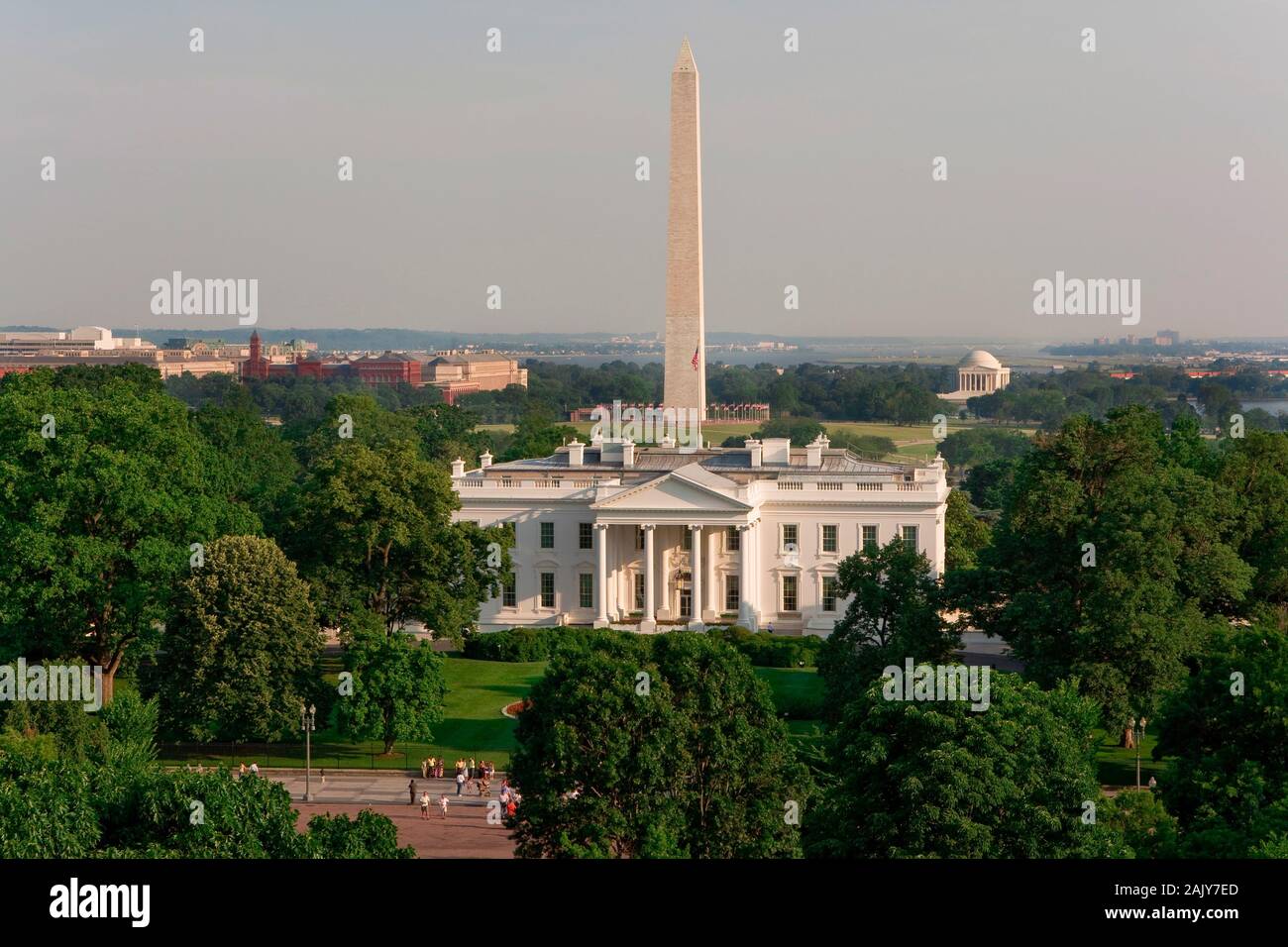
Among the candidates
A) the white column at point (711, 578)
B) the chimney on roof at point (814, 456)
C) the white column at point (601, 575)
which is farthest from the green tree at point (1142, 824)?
the chimney on roof at point (814, 456)

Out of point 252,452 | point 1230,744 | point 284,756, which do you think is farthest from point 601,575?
point 1230,744

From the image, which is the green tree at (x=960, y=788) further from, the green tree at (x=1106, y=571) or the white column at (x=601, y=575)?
the white column at (x=601, y=575)

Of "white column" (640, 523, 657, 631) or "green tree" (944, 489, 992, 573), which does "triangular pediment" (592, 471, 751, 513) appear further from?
"green tree" (944, 489, 992, 573)

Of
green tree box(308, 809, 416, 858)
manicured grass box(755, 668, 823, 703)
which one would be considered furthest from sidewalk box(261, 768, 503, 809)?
green tree box(308, 809, 416, 858)

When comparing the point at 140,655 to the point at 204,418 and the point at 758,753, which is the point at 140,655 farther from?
the point at 204,418

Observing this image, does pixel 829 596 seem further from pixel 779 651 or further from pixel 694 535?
pixel 779 651

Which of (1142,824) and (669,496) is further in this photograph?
(669,496)
